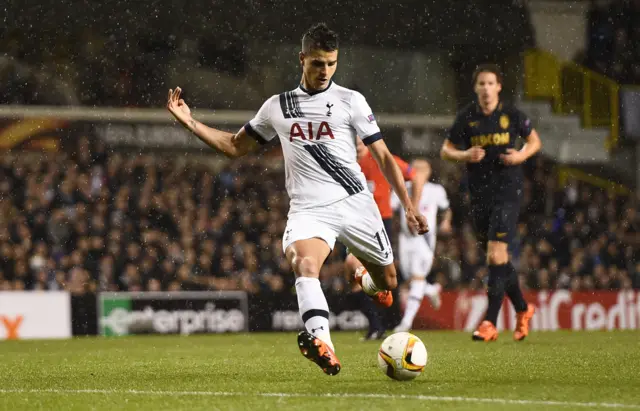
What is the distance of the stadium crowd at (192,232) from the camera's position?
15000 millimetres

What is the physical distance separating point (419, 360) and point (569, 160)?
53.8 ft

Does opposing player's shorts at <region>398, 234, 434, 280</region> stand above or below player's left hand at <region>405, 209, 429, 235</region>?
below

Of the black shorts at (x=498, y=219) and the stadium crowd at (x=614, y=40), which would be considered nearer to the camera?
the black shorts at (x=498, y=219)

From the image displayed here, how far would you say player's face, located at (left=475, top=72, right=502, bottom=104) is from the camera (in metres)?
9.25

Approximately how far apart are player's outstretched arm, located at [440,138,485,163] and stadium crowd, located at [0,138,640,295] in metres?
5.80

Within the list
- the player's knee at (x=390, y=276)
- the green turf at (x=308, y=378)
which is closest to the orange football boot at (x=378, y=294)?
the green turf at (x=308, y=378)

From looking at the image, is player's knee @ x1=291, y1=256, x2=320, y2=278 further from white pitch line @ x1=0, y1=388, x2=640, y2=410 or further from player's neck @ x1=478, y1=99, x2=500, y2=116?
player's neck @ x1=478, y1=99, x2=500, y2=116

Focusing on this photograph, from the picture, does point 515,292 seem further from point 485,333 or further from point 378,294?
point 378,294

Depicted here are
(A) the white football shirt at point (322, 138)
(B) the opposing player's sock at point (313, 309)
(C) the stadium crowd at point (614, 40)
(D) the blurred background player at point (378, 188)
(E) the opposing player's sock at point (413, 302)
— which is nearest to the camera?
(B) the opposing player's sock at point (313, 309)

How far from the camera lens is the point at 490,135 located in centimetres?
932

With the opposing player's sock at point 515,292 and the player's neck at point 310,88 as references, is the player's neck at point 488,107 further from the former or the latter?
the player's neck at point 310,88

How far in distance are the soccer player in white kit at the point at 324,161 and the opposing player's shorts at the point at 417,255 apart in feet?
17.7

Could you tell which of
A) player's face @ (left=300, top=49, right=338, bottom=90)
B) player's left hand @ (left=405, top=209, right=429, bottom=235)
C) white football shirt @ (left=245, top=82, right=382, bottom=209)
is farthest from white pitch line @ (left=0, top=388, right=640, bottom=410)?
player's face @ (left=300, top=49, right=338, bottom=90)

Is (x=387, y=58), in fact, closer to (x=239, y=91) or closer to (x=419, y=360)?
(x=239, y=91)
